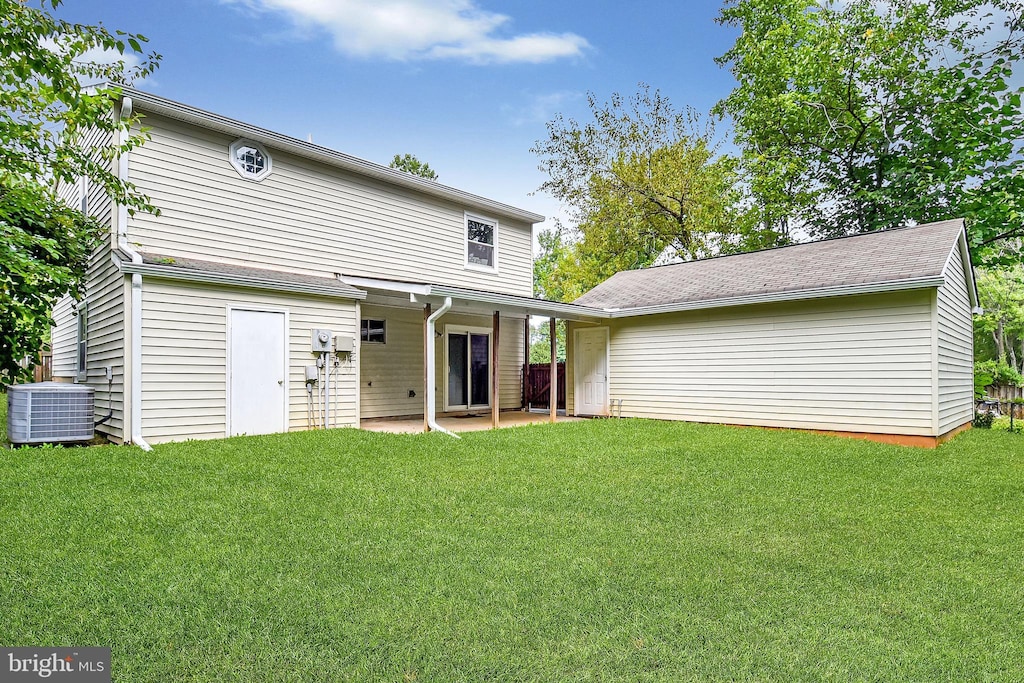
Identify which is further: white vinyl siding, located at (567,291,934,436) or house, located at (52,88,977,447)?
white vinyl siding, located at (567,291,934,436)

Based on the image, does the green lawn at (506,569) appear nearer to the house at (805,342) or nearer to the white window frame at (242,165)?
the house at (805,342)

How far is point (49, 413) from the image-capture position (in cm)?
714

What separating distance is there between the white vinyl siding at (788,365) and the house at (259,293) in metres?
1.88

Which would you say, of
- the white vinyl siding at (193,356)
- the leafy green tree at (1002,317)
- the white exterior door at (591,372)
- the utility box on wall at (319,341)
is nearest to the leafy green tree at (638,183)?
the leafy green tree at (1002,317)

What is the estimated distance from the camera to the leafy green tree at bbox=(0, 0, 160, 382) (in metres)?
4.63

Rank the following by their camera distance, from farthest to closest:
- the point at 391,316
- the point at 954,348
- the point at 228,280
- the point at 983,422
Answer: the point at 983,422 < the point at 391,316 < the point at 954,348 < the point at 228,280

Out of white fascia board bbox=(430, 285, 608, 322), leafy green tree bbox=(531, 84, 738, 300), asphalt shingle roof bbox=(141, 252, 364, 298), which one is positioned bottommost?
white fascia board bbox=(430, 285, 608, 322)

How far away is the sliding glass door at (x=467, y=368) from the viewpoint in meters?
12.4

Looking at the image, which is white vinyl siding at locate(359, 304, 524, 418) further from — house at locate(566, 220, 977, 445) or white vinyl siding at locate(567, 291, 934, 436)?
white vinyl siding at locate(567, 291, 934, 436)

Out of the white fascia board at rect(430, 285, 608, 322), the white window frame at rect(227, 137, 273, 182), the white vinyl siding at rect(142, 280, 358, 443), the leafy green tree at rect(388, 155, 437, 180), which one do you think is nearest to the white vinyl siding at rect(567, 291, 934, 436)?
the white fascia board at rect(430, 285, 608, 322)

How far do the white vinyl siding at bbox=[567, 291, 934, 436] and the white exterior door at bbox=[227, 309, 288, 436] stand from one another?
6.82m

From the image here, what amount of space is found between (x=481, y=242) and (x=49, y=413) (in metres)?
8.52

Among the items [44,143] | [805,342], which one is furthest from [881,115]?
[44,143]

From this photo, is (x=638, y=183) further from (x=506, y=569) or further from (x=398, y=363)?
(x=506, y=569)
